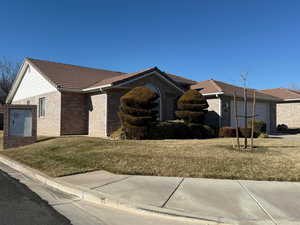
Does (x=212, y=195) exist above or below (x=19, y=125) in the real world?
below

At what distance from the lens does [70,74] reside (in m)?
20.4

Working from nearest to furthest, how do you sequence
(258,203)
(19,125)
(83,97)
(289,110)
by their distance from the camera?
(258,203) < (19,125) < (83,97) < (289,110)

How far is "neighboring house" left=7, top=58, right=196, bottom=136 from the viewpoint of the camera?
53.4ft

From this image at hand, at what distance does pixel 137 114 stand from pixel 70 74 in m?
8.84

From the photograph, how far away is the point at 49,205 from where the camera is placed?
4957 mm

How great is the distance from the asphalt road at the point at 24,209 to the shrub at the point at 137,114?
8406mm

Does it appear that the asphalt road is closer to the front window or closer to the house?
the house

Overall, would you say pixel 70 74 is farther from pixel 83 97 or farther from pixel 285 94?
pixel 285 94

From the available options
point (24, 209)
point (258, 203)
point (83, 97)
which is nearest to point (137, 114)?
point (83, 97)

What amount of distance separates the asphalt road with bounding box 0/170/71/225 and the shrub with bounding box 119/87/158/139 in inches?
331

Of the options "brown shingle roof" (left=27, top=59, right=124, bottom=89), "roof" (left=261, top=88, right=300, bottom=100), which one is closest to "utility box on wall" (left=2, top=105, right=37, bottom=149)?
"brown shingle roof" (left=27, top=59, right=124, bottom=89)

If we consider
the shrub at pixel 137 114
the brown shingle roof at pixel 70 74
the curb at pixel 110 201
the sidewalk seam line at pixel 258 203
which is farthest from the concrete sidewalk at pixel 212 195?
the brown shingle roof at pixel 70 74

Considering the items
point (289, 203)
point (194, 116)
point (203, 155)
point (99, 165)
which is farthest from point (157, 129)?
point (289, 203)

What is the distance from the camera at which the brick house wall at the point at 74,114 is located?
56.5 feet
